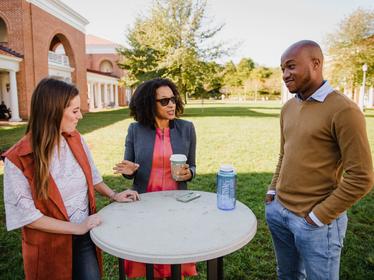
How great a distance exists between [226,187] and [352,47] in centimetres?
2714

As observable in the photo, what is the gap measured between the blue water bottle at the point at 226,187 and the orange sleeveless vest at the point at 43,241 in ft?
3.37

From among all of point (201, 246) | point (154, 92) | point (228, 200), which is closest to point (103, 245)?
point (201, 246)

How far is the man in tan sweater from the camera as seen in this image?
6.01 feet

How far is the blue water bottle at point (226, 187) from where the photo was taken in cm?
201

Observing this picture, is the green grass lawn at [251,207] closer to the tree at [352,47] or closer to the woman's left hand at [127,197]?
the woman's left hand at [127,197]

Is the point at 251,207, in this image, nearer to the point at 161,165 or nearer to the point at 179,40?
the point at 161,165

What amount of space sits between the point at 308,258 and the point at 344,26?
27709mm

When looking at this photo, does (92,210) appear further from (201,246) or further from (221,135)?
(221,135)

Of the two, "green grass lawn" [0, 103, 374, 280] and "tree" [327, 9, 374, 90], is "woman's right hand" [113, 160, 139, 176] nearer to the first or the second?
"green grass lawn" [0, 103, 374, 280]

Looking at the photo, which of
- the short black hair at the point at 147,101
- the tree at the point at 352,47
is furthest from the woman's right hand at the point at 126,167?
the tree at the point at 352,47

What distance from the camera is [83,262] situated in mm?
2184

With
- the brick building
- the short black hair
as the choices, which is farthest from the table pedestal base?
the brick building

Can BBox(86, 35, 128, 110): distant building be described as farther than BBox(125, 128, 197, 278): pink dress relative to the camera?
Yes

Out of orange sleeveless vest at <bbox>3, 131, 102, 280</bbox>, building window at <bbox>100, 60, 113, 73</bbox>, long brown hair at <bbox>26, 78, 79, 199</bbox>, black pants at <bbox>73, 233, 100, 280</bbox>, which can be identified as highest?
building window at <bbox>100, 60, 113, 73</bbox>
